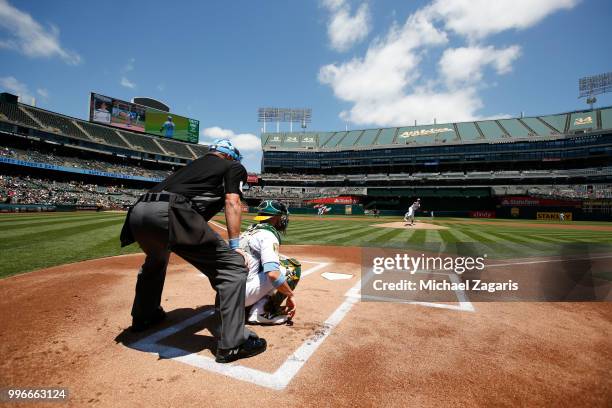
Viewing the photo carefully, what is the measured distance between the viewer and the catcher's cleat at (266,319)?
153 inches

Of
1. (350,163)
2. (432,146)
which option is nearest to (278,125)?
(350,163)

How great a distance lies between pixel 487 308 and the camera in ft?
15.4

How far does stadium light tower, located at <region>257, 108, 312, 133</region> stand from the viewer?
79.9 meters

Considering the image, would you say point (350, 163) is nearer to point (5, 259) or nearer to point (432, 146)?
point (432, 146)

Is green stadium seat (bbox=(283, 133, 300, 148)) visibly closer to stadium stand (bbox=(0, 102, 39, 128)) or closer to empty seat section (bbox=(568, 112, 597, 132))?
stadium stand (bbox=(0, 102, 39, 128))

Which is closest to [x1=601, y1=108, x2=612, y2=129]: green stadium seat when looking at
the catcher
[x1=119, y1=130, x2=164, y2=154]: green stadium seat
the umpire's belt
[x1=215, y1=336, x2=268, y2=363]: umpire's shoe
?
the catcher

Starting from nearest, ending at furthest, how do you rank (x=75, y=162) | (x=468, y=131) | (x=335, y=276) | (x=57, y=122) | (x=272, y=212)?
(x=272, y=212) < (x=335, y=276) < (x=75, y=162) < (x=57, y=122) < (x=468, y=131)

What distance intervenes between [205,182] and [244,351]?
1834mm

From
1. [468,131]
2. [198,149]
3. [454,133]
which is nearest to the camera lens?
[468,131]

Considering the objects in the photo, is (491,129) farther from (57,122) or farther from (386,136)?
(57,122)

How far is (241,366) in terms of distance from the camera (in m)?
2.75

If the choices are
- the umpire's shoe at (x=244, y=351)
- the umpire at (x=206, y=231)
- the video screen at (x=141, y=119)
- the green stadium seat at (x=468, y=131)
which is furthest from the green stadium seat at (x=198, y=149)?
the umpire's shoe at (x=244, y=351)

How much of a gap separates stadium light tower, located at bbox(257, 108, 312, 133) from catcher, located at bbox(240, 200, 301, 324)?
261 ft

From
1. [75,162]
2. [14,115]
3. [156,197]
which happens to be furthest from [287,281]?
[14,115]
